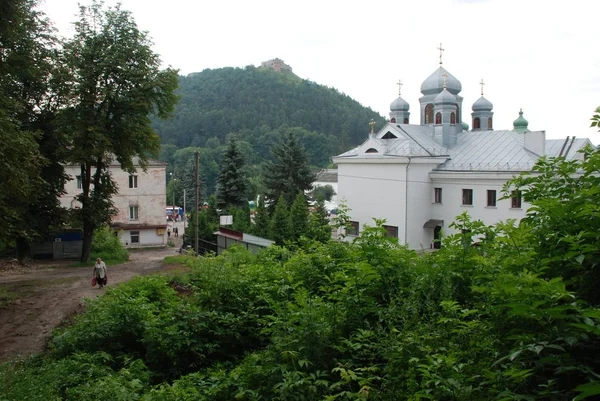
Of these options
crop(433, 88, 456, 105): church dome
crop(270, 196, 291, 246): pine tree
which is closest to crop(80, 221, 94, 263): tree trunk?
crop(270, 196, 291, 246): pine tree

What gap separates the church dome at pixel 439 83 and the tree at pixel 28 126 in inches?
1180

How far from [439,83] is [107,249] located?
29.1m

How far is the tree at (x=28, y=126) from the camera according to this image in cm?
1339

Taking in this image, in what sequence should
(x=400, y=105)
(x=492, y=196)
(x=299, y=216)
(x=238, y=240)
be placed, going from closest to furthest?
1. (x=238, y=240)
2. (x=492, y=196)
3. (x=299, y=216)
4. (x=400, y=105)

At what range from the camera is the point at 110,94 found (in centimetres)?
2203

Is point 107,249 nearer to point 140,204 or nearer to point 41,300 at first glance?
point 140,204

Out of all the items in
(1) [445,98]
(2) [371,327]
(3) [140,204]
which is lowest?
(2) [371,327]

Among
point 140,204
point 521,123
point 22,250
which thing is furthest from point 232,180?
point 521,123

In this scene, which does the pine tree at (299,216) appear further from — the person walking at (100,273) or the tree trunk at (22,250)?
the person walking at (100,273)

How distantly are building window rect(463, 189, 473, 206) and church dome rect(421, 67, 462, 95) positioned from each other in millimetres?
12666

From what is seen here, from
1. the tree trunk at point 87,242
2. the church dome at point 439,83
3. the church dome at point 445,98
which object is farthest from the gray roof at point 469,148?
the tree trunk at point 87,242

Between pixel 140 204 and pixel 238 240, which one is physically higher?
pixel 140 204

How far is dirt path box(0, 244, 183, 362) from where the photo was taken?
11.0 meters

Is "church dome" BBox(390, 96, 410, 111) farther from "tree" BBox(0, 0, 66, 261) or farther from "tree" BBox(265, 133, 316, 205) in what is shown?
"tree" BBox(0, 0, 66, 261)
